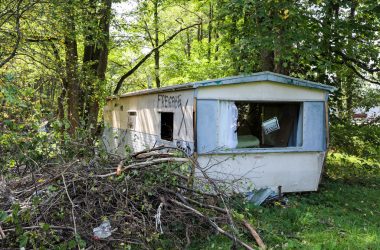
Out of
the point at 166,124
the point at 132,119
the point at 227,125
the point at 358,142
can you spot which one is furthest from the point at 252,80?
the point at 132,119

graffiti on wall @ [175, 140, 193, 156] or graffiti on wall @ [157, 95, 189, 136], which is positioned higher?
graffiti on wall @ [157, 95, 189, 136]

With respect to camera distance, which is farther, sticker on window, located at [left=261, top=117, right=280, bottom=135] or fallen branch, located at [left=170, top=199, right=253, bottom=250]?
sticker on window, located at [left=261, top=117, right=280, bottom=135]

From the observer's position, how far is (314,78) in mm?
9969

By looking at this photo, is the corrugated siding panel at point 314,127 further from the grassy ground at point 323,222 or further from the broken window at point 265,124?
the grassy ground at point 323,222

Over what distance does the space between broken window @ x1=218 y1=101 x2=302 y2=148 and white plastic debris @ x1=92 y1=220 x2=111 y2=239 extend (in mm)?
3427

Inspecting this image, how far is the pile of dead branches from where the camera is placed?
405cm

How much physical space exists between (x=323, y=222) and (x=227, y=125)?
95.8 inches

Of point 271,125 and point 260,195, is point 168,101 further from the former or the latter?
point 260,195

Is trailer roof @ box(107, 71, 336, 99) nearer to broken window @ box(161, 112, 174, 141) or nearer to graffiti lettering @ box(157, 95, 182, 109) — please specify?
graffiti lettering @ box(157, 95, 182, 109)

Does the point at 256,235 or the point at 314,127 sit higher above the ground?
the point at 314,127

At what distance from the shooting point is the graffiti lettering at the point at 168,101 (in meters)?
7.71

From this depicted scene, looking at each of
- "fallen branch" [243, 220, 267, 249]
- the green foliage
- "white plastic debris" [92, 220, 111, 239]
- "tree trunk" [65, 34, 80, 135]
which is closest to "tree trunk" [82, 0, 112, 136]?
"tree trunk" [65, 34, 80, 135]

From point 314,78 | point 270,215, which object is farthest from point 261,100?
point 314,78

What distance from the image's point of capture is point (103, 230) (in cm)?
420
